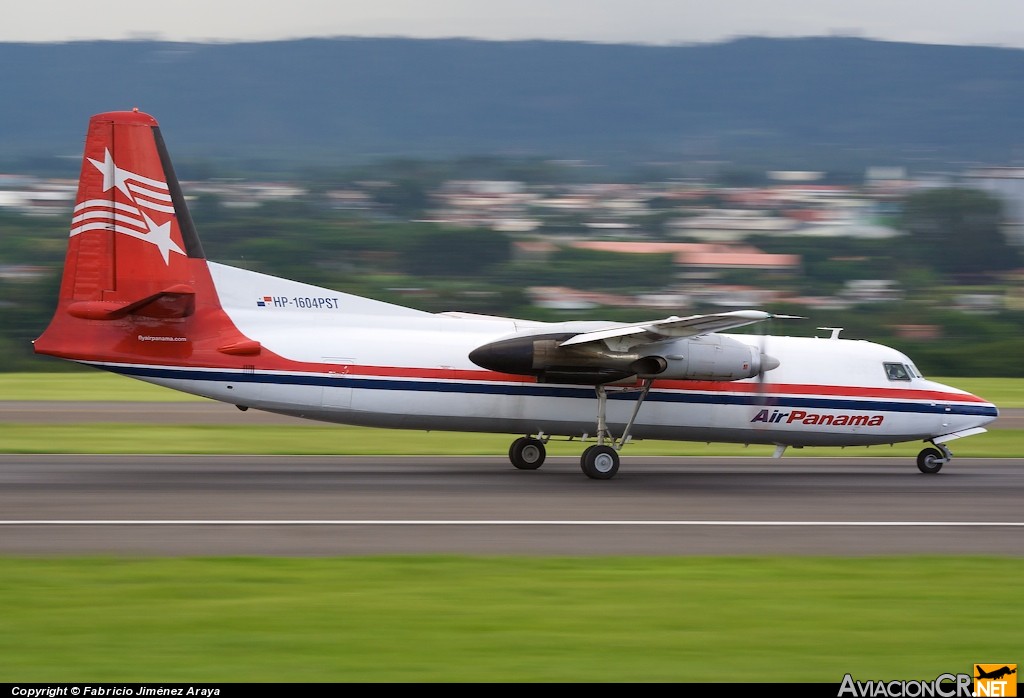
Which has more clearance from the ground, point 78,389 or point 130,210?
point 130,210

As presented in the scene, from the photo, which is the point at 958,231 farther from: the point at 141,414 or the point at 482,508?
the point at 482,508

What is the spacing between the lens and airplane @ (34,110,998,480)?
58.1 feet

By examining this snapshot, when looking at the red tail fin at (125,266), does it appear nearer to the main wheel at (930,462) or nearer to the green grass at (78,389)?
the main wheel at (930,462)

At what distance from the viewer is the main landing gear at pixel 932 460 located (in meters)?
21.4

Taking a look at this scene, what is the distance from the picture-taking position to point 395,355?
61.4 ft

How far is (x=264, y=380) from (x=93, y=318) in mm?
2765

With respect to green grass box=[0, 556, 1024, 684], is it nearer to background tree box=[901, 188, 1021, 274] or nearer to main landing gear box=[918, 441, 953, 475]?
main landing gear box=[918, 441, 953, 475]

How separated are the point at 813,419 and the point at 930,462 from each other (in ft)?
8.72

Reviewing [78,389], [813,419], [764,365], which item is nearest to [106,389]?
[78,389]

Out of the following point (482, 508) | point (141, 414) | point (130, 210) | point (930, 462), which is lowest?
point (141, 414)

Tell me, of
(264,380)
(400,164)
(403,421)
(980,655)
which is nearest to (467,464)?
(403,421)

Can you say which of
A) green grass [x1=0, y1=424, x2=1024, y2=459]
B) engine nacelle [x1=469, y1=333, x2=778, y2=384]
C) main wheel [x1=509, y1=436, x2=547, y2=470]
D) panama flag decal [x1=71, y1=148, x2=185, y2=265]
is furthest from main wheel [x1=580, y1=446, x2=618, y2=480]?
panama flag decal [x1=71, y1=148, x2=185, y2=265]

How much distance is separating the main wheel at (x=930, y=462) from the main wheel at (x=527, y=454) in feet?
23.7

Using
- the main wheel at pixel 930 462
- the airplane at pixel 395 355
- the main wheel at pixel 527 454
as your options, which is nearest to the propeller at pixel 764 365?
the airplane at pixel 395 355
